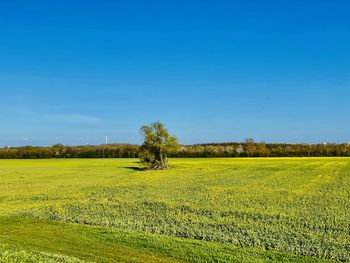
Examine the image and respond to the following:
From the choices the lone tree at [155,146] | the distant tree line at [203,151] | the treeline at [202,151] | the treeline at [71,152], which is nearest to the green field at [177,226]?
the lone tree at [155,146]

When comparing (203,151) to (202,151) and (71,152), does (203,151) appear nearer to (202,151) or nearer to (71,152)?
(202,151)

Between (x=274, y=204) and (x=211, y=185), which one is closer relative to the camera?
(x=274, y=204)

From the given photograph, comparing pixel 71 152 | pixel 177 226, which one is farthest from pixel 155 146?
pixel 71 152

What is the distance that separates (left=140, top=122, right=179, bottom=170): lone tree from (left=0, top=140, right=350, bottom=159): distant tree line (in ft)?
111

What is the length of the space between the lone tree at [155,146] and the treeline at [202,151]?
31.0 meters

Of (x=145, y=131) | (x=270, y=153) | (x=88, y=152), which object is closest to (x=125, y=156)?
(x=88, y=152)

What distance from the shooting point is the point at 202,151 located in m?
93.9

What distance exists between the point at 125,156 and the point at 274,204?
255ft

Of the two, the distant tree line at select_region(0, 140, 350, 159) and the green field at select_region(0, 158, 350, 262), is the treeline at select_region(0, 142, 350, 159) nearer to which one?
the distant tree line at select_region(0, 140, 350, 159)

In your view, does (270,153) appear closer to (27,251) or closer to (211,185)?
(211,185)

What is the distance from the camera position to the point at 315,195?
83.7ft

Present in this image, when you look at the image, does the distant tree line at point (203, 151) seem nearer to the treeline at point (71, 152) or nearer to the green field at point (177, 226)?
the treeline at point (71, 152)

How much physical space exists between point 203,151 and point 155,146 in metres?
42.1

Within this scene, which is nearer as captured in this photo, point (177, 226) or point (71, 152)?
point (177, 226)
